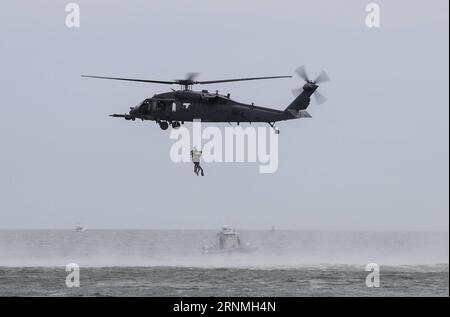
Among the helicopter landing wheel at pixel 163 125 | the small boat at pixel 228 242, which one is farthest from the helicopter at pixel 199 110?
the small boat at pixel 228 242

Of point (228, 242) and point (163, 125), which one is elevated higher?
point (163, 125)

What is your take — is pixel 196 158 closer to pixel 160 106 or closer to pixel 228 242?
pixel 160 106

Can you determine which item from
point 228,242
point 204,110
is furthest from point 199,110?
point 228,242

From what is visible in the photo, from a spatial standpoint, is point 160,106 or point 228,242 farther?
point 228,242

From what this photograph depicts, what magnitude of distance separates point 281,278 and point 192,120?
74.3 feet

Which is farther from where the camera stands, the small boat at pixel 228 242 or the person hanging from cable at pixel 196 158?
the small boat at pixel 228 242

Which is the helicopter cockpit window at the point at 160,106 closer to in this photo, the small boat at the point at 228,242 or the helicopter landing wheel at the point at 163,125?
the helicopter landing wheel at the point at 163,125

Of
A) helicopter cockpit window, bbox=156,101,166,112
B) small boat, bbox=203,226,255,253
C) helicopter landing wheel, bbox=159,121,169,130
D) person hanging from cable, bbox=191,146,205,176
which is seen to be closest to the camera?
person hanging from cable, bbox=191,146,205,176

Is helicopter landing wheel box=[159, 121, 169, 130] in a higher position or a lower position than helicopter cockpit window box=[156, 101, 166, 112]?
lower

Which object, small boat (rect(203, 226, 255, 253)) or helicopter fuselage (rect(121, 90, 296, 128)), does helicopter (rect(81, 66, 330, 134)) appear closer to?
helicopter fuselage (rect(121, 90, 296, 128))

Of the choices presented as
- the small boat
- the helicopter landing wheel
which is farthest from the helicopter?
the small boat

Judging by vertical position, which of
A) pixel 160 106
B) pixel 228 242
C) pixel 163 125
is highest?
pixel 160 106
